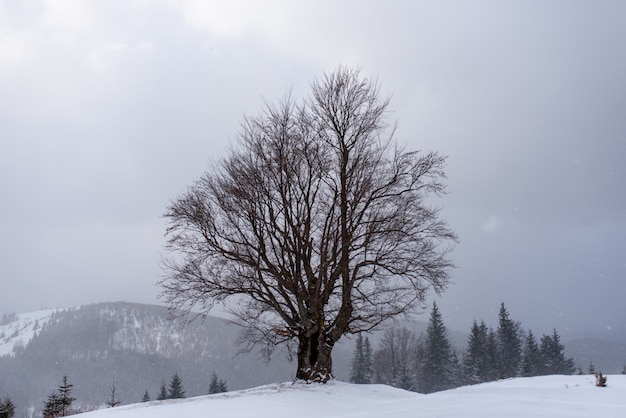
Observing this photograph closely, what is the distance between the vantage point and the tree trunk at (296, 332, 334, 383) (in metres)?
14.1

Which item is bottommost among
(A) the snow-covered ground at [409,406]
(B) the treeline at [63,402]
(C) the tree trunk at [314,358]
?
(B) the treeline at [63,402]

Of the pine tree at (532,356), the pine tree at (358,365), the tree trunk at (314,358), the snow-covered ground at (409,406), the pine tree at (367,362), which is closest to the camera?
the snow-covered ground at (409,406)

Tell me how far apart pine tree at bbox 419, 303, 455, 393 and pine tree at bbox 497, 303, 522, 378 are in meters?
6.98

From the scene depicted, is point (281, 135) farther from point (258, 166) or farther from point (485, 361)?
point (485, 361)

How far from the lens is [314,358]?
14.8m

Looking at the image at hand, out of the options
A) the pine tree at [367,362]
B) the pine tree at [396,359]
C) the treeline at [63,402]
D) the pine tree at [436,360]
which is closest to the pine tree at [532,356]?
the pine tree at [436,360]

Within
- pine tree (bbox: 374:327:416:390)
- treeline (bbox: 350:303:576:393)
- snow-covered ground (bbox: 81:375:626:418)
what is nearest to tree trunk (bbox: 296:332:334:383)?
snow-covered ground (bbox: 81:375:626:418)

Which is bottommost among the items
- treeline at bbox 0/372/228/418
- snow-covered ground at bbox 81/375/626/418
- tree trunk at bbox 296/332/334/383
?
treeline at bbox 0/372/228/418

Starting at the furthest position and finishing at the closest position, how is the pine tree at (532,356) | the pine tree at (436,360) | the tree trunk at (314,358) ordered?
the pine tree at (436,360), the pine tree at (532,356), the tree trunk at (314,358)

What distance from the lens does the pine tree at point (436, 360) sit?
59.3 metres

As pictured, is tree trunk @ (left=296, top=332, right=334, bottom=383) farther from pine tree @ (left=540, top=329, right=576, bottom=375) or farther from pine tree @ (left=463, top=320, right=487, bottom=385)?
pine tree @ (left=540, top=329, right=576, bottom=375)

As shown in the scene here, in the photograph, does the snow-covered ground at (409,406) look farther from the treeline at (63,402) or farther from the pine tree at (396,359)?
the pine tree at (396,359)

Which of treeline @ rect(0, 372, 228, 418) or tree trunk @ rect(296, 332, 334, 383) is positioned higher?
tree trunk @ rect(296, 332, 334, 383)

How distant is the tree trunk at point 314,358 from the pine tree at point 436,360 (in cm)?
5018
